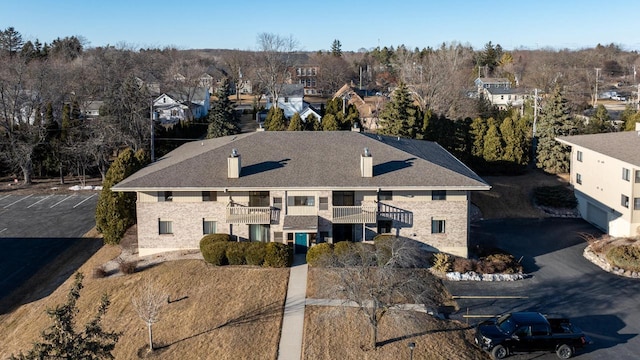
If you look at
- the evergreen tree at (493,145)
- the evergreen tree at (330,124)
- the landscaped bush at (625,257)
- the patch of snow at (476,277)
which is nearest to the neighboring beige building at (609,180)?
the landscaped bush at (625,257)

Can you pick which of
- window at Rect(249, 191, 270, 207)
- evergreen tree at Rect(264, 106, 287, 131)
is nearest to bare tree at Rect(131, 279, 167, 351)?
window at Rect(249, 191, 270, 207)

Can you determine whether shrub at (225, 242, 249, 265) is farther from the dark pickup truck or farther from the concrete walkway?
the dark pickup truck

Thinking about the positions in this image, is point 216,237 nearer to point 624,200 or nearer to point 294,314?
point 294,314

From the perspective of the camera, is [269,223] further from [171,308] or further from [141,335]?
[141,335]

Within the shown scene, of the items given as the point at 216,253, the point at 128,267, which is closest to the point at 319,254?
the point at 216,253

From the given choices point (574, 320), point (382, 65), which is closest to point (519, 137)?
point (574, 320)

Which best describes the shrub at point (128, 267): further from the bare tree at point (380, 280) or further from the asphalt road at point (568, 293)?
the asphalt road at point (568, 293)
